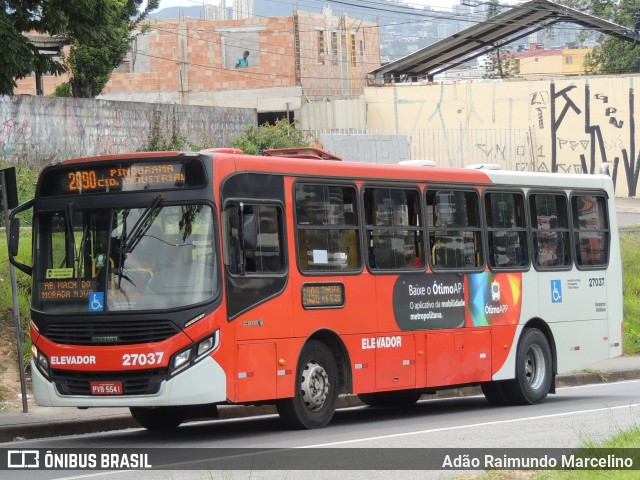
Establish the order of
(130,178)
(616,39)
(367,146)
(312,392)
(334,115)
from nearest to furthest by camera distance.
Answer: (130,178) → (312,392) → (367,146) → (334,115) → (616,39)

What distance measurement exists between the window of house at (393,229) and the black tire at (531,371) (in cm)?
250

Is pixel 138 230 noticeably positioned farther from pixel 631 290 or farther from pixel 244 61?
pixel 244 61

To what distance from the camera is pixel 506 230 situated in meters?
16.9

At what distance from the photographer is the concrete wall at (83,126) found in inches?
1083

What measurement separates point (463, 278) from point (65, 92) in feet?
91.6

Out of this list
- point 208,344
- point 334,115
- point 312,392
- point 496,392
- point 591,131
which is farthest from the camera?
point 334,115

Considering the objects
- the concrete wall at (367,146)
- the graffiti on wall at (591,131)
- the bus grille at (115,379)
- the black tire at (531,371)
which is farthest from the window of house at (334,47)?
the bus grille at (115,379)

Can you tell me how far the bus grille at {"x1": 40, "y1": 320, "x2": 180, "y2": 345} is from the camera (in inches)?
482

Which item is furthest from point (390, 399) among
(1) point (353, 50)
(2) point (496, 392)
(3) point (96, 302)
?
(1) point (353, 50)

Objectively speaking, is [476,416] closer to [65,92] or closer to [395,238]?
[395,238]

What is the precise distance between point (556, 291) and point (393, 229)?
12.2 feet

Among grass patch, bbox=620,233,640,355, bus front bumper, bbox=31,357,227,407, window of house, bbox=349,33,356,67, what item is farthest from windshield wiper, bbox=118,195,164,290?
window of house, bbox=349,33,356,67

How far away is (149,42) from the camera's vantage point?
2061 inches

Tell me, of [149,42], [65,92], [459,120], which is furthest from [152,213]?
[149,42]
